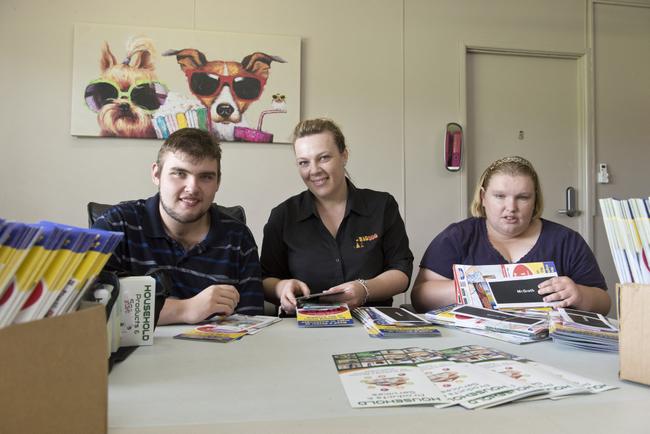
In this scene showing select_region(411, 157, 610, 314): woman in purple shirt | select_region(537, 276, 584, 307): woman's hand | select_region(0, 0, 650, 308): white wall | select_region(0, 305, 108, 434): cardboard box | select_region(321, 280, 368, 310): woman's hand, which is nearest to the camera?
select_region(0, 305, 108, 434): cardboard box

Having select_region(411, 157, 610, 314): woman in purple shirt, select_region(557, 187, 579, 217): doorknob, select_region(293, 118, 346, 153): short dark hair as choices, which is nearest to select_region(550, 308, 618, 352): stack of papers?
select_region(411, 157, 610, 314): woman in purple shirt

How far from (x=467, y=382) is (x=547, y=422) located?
13 centimetres

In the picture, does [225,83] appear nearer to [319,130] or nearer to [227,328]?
[319,130]

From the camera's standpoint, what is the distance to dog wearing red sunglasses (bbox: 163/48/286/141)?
2658mm

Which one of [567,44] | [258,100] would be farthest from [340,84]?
[567,44]

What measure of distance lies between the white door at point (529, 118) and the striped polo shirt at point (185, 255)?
203 cm

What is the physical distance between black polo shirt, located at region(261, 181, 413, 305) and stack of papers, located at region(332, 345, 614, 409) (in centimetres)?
81

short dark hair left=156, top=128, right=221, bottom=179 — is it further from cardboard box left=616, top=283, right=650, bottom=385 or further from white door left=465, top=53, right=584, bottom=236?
white door left=465, top=53, right=584, bottom=236

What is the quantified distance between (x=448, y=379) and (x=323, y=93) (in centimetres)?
238

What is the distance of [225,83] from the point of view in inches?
106

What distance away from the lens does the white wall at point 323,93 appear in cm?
255

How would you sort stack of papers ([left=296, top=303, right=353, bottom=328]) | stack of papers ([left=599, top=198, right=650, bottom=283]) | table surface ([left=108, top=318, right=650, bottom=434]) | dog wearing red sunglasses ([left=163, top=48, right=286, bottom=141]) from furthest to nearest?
1. dog wearing red sunglasses ([left=163, top=48, right=286, bottom=141])
2. stack of papers ([left=296, top=303, right=353, bottom=328])
3. stack of papers ([left=599, top=198, right=650, bottom=283])
4. table surface ([left=108, top=318, right=650, bottom=434])

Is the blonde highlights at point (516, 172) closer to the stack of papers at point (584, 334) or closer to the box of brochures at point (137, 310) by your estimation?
the stack of papers at point (584, 334)

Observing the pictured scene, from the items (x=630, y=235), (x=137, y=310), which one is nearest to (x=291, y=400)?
(x=137, y=310)
